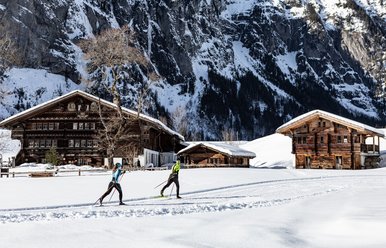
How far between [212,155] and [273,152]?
21878 millimetres

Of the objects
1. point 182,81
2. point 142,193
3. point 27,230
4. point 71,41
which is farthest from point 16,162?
point 182,81

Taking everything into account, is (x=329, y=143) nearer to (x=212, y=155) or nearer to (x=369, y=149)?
(x=369, y=149)

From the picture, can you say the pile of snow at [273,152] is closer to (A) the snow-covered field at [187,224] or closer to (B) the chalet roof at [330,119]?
(B) the chalet roof at [330,119]

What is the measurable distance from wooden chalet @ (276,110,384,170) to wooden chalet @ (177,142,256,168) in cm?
674

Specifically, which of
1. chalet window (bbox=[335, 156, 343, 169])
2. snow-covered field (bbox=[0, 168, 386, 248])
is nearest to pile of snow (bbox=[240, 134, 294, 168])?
chalet window (bbox=[335, 156, 343, 169])

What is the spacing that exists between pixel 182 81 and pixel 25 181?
164764 mm

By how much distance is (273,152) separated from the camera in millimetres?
79125

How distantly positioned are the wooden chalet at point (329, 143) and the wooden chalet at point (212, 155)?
674cm

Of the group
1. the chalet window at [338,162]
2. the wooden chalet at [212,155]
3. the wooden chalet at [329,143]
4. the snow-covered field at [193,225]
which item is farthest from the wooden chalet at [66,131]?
the snow-covered field at [193,225]

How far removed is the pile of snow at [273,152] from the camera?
7138 cm

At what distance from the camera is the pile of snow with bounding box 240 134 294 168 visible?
234 ft

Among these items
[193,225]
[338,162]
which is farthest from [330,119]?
[193,225]

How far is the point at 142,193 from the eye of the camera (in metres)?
26.7

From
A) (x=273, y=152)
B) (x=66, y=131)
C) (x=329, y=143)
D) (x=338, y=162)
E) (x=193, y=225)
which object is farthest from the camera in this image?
(x=273, y=152)
